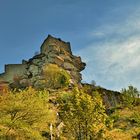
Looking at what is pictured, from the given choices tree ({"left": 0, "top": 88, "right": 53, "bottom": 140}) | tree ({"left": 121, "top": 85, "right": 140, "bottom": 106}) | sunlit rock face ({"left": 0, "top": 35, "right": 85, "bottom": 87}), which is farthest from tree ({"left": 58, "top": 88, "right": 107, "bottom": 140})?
sunlit rock face ({"left": 0, "top": 35, "right": 85, "bottom": 87})

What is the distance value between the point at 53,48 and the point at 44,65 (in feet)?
36.7

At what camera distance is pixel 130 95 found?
9244cm

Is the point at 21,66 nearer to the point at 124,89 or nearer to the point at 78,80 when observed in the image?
the point at 78,80

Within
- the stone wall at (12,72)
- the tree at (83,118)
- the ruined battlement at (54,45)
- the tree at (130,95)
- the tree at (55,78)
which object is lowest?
the tree at (83,118)

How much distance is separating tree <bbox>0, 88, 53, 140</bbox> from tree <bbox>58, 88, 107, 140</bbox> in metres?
9.27

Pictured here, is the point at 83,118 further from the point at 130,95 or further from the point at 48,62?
the point at 48,62

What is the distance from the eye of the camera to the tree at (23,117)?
5329 cm

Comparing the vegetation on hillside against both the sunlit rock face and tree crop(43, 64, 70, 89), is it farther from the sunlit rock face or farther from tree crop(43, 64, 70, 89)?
the sunlit rock face

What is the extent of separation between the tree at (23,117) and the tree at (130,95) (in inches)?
1334

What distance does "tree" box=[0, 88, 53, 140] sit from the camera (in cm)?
5329

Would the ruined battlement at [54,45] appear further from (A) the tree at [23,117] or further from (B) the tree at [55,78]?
(A) the tree at [23,117]

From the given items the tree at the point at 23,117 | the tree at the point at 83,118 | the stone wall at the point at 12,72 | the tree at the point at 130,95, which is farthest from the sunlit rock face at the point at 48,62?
the tree at the point at 83,118

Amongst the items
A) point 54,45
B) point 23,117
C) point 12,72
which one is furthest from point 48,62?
point 23,117

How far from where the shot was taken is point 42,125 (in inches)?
2207
